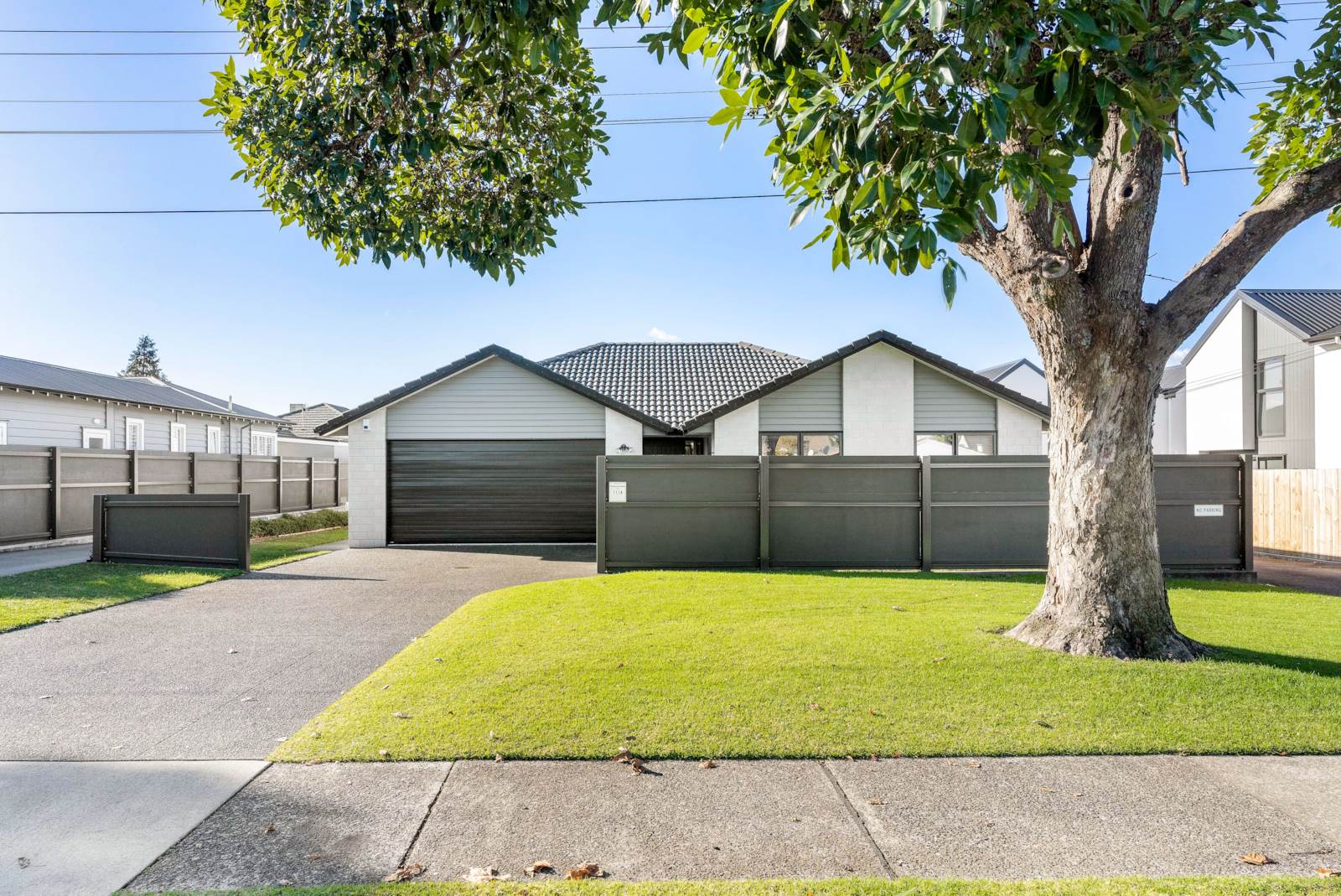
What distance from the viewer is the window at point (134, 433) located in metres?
19.3

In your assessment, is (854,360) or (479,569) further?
(854,360)

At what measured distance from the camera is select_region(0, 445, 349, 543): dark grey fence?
12602 millimetres

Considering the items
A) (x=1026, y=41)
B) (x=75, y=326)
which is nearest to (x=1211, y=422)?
(x=1026, y=41)

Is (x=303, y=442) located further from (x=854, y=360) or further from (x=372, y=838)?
(x=372, y=838)

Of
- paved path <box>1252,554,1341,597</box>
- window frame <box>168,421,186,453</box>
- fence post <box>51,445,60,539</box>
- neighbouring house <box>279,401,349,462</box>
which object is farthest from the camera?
neighbouring house <box>279,401,349,462</box>

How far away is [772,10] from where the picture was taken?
312cm

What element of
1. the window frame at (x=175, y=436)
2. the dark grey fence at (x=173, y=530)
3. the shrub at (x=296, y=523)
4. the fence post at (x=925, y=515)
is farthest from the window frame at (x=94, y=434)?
the fence post at (x=925, y=515)

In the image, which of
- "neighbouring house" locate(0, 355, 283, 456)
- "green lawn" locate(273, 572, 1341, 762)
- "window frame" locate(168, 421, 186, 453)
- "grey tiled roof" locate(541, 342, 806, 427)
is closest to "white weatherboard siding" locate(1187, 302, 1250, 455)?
"grey tiled roof" locate(541, 342, 806, 427)

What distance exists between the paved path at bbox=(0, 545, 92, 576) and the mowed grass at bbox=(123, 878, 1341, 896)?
1136cm

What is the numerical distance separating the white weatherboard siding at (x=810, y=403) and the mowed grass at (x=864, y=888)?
41.4 ft

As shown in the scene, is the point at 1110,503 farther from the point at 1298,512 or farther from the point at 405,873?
the point at 1298,512

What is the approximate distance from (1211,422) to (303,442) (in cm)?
3667

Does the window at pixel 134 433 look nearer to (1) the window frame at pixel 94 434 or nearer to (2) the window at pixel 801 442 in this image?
(1) the window frame at pixel 94 434

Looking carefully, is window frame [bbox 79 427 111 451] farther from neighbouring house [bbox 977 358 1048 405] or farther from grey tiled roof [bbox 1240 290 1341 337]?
neighbouring house [bbox 977 358 1048 405]
